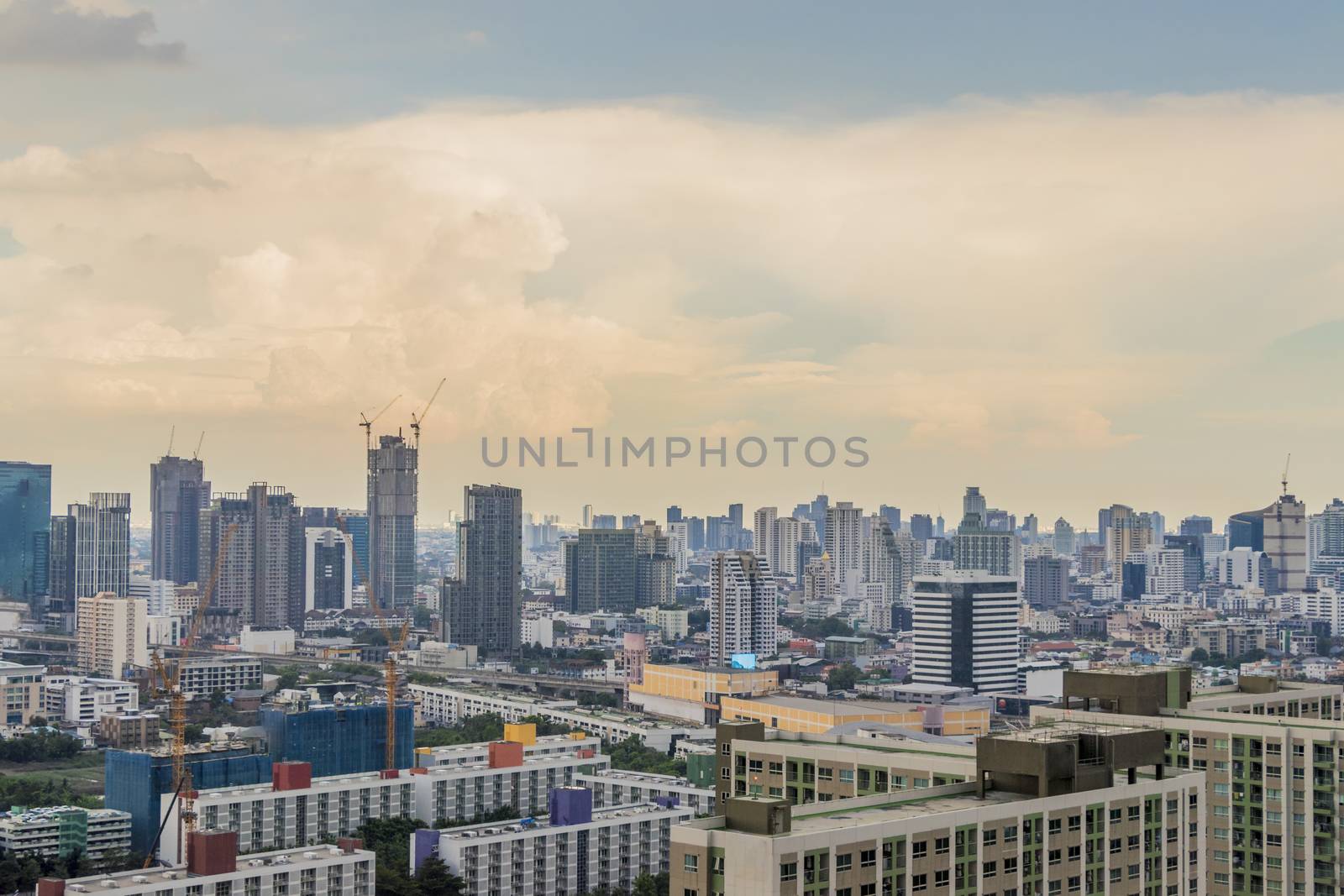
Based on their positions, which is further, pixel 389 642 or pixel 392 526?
pixel 392 526

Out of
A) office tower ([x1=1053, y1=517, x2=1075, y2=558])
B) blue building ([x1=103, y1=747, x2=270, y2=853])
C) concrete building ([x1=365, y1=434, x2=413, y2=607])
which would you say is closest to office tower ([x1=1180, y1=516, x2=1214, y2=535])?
office tower ([x1=1053, y1=517, x2=1075, y2=558])

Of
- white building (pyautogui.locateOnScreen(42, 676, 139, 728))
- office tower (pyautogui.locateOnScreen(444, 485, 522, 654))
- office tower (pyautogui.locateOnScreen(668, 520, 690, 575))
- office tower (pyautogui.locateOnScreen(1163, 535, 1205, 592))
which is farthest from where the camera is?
office tower (pyautogui.locateOnScreen(668, 520, 690, 575))

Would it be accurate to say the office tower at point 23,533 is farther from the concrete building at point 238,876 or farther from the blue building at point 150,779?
the concrete building at point 238,876

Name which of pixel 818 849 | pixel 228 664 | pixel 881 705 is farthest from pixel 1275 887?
pixel 228 664

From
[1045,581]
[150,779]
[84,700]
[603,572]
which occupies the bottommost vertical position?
[84,700]

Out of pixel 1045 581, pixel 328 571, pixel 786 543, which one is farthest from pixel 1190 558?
pixel 328 571

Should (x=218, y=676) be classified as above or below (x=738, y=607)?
below

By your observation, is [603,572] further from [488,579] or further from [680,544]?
[680,544]

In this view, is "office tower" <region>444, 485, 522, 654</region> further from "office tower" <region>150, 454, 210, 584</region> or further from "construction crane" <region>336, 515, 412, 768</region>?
"office tower" <region>150, 454, 210, 584</region>
